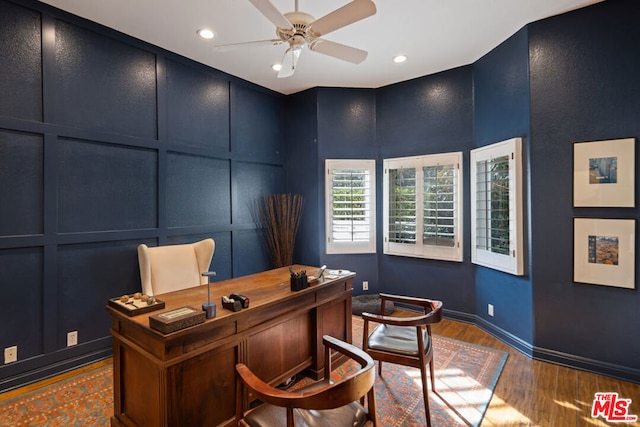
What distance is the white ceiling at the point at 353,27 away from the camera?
2.66 meters

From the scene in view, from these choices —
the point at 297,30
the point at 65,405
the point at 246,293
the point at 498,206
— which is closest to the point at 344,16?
the point at 297,30

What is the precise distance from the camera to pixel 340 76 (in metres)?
4.12

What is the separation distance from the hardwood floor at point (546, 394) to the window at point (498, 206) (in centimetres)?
87

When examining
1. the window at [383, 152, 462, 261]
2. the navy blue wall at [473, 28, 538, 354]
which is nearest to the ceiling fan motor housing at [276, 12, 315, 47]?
the navy blue wall at [473, 28, 538, 354]

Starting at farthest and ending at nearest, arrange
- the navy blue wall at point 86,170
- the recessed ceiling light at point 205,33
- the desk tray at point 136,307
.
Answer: the recessed ceiling light at point 205,33 → the navy blue wall at point 86,170 → the desk tray at point 136,307

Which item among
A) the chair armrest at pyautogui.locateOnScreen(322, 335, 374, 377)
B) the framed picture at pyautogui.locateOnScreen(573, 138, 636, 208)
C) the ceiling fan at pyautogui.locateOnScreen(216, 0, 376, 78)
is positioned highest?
the ceiling fan at pyautogui.locateOnScreen(216, 0, 376, 78)

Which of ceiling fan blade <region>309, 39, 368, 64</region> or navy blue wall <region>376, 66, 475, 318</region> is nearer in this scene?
ceiling fan blade <region>309, 39, 368, 64</region>

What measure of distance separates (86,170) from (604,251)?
182 inches

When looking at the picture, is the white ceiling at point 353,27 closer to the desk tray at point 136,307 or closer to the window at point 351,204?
the window at point 351,204

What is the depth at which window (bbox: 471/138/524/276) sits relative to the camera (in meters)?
3.09

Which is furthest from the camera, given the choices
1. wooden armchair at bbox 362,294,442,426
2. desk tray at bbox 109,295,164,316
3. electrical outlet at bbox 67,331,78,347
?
electrical outlet at bbox 67,331,78,347

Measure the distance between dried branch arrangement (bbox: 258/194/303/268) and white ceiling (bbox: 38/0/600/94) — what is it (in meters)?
1.74

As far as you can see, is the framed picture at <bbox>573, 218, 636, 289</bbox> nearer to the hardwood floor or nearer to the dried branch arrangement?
the hardwood floor

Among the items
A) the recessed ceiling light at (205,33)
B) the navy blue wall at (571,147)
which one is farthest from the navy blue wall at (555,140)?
the recessed ceiling light at (205,33)
